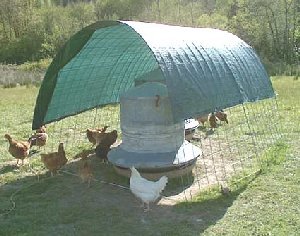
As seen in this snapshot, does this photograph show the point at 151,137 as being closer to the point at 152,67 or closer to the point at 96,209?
the point at 96,209

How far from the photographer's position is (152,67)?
1170cm

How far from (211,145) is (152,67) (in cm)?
232

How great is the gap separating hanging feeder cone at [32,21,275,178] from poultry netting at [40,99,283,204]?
47cm

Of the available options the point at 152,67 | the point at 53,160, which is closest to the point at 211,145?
the point at 152,67

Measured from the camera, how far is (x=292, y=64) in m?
27.8

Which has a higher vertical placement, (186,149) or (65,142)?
(186,149)

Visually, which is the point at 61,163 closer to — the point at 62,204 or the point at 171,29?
the point at 62,204

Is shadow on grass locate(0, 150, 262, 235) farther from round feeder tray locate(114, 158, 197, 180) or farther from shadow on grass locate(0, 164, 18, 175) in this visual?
shadow on grass locate(0, 164, 18, 175)

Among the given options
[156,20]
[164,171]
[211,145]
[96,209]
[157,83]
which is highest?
[157,83]

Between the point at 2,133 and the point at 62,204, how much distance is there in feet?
20.0

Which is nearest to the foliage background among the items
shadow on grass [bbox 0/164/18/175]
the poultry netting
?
the poultry netting

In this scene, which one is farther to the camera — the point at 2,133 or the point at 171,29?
the point at 2,133

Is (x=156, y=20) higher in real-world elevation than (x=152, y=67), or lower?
lower

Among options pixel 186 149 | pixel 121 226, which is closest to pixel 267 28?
pixel 186 149
